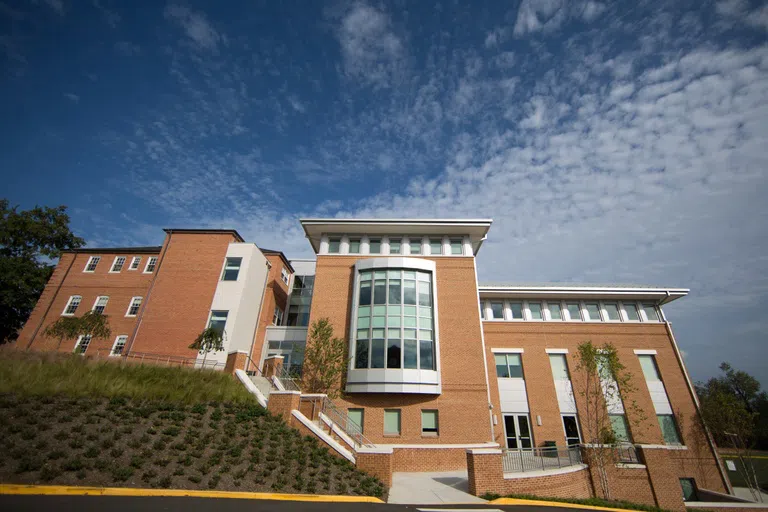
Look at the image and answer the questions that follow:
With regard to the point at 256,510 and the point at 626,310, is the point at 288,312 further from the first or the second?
the point at 626,310

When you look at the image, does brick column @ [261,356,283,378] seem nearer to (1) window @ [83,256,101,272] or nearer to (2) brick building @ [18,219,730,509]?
(2) brick building @ [18,219,730,509]

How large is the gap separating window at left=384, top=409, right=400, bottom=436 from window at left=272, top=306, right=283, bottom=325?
1263 cm

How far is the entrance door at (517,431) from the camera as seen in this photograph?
22719mm

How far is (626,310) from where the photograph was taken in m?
26.8

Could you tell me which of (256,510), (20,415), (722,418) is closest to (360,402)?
(256,510)

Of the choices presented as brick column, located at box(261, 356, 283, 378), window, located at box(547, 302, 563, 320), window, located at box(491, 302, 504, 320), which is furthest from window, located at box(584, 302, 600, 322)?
brick column, located at box(261, 356, 283, 378)

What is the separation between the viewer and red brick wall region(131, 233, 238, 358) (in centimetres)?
2319

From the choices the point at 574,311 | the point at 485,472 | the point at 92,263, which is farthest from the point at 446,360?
the point at 92,263

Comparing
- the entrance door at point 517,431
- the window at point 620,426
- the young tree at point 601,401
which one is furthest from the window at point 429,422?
the window at point 620,426

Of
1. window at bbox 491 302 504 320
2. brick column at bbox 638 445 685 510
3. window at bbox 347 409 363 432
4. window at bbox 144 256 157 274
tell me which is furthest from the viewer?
window at bbox 144 256 157 274

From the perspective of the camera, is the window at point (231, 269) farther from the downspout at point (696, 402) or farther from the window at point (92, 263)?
the downspout at point (696, 402)

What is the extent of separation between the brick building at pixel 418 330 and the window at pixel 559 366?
2.8 inches

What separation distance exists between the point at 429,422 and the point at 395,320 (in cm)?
A: 612

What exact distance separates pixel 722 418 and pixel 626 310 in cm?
810
